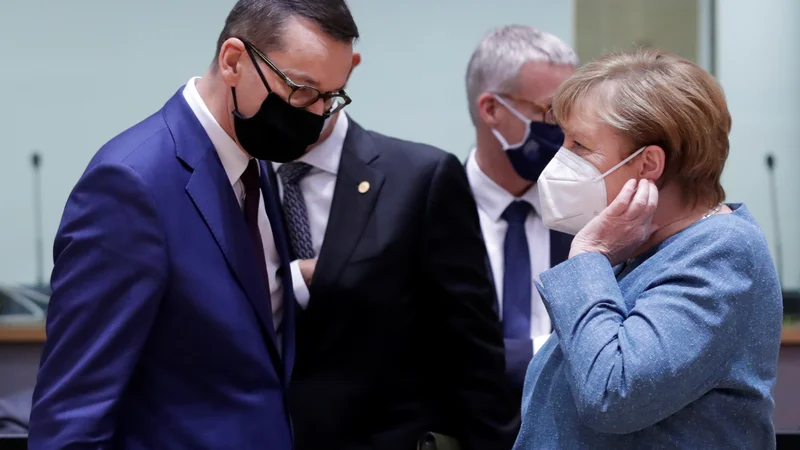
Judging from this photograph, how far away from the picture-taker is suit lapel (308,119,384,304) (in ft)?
7.00

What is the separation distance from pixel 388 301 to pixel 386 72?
2266mm

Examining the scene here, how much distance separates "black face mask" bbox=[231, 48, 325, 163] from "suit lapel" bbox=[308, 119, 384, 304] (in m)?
0.34

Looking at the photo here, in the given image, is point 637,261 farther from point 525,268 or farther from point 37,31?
point 37,31

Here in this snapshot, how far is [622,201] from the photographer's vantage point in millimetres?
1499

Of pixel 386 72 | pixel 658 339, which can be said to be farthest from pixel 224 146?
pixel 386 72

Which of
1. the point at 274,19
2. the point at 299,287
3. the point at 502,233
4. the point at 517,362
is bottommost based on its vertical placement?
the point at 517,362

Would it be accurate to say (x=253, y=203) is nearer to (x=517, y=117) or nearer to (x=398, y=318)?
(x=398, y=318)

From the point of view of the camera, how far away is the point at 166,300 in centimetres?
164

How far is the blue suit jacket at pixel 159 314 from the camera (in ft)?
5.09

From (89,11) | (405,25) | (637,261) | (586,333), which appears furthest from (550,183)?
(89,11)

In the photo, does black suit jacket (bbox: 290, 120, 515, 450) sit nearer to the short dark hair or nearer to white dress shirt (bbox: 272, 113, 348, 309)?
white dress shirt (bbox: 272, 113, 348, 309)

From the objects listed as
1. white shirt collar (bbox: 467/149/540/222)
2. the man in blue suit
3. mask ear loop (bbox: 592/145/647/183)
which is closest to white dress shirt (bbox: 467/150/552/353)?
white shirt collar (bbox: 467/149/540/222)

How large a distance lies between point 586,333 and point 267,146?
2.42ft

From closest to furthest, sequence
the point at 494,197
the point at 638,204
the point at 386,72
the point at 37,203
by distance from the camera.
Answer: the point at 638,204 → the point at 494,197 → the point at 37,203 → the point at 386,72
